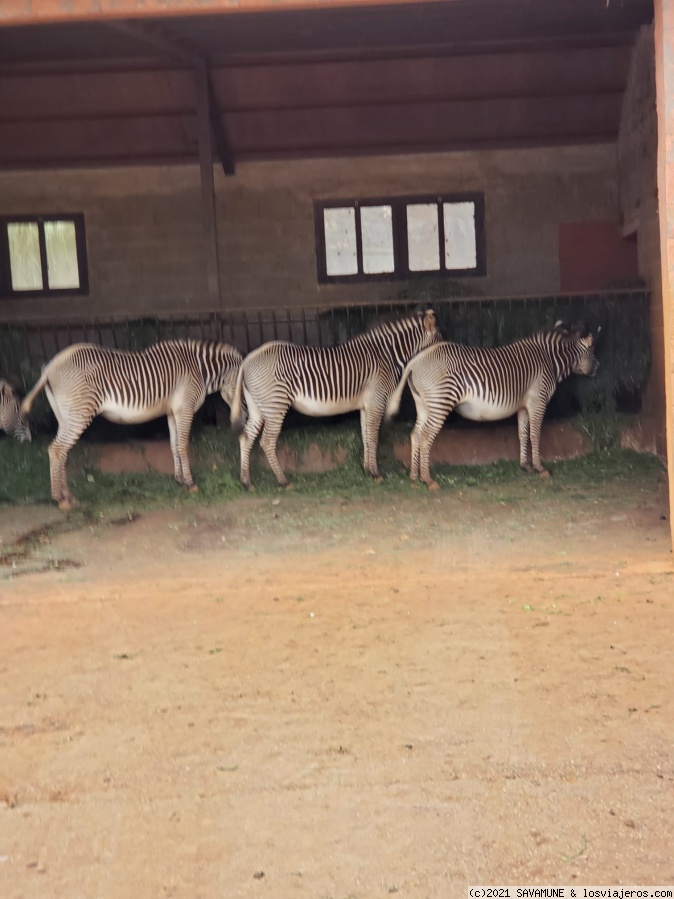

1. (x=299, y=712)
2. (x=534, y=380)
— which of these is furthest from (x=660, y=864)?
(x=534, y=380)

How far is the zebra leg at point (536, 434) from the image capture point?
30.7 feet

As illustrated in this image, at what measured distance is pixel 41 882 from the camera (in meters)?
2.79

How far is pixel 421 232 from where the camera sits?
1194 cm

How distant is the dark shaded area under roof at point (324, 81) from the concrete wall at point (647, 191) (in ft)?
0.80

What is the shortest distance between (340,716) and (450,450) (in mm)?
6233

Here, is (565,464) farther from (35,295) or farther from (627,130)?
(35,295)

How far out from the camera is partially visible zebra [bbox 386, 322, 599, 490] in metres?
9.22

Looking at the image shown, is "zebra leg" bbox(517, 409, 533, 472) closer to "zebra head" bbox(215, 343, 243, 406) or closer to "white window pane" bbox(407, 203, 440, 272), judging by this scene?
"zebra head" bbox(215, 343, 243, 406)

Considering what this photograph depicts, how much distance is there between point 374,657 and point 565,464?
5507 millimetres

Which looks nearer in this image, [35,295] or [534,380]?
[534,380]

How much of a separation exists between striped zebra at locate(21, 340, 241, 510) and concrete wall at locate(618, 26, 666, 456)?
443cm

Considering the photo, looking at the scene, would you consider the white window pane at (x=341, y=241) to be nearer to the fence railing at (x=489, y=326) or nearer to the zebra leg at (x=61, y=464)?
the fence railing at (x=489, y=326)

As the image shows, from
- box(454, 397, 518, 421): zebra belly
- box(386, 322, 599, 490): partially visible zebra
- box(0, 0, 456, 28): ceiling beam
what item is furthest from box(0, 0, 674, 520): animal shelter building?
box(0, 0, 456, 28): ceiling beam

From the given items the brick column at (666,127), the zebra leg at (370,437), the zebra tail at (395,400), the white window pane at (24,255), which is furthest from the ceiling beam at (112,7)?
the white window pane at (24,255)
